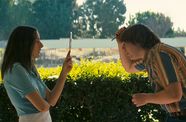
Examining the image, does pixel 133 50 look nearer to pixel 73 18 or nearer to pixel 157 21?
pixel 73 18

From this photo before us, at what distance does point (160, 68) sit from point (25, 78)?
90cm

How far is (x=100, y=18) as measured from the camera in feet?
205

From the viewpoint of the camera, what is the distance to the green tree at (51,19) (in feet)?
183

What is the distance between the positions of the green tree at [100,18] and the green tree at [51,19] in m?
4.32

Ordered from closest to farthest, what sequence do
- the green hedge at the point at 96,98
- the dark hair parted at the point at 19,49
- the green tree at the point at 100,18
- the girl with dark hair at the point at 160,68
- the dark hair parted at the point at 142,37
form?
the girl with dark hair at the point at 160,68 < the dark hair parted at the point at 142,37 < the dark hair parted at the point at 19,49 < the green hedge at the point at 96,98 < the green tree at the point at 100,18

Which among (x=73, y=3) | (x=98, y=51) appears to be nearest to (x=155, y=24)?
(x=73, y=3)

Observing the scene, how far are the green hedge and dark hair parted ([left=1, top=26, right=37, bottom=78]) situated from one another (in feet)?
7.51

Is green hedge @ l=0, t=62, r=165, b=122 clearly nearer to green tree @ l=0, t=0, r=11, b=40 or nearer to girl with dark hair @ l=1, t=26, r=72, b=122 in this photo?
girl with dark hair @ l=1, t=26, r=72, b=122

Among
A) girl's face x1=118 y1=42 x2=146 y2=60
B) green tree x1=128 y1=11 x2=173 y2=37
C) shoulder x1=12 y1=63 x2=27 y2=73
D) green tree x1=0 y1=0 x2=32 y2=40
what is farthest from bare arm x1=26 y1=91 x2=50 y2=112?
green tree x1=128 y1=11 x2=173 y2=37

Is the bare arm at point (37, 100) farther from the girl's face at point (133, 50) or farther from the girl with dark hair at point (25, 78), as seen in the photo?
the girl's face at point (133, 50)

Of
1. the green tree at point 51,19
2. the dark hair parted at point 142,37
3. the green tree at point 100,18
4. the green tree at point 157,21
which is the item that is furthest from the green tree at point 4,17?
the dark hair parted at point 142,37

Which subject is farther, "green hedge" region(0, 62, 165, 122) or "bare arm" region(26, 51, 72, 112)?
"green hedge" region(0, 62, 165, 122)

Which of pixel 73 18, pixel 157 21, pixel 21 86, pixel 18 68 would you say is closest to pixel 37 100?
pixel 21 86

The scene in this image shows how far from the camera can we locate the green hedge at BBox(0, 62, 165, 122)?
5.43 meters
